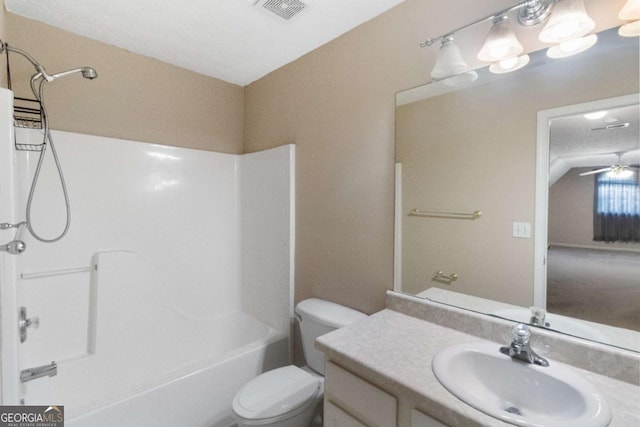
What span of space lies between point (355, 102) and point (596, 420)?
1.63 metres

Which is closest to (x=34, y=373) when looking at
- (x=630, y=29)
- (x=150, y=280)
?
(x=150, y=280)

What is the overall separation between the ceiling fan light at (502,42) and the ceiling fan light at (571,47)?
11 centimetres

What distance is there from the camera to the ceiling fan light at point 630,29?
3.01 feet

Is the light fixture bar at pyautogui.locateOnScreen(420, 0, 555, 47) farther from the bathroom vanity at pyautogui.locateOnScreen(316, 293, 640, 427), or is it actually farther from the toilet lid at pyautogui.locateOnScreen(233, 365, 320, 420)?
the toilet lid at pyautogui.locateOnScreen(233, 365, 320, 420)

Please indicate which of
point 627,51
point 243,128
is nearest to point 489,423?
point 627,51

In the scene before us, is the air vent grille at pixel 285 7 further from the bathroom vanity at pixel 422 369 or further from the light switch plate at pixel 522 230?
the bathroom vanity at pixel 422 369

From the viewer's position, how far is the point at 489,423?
2.29 ft

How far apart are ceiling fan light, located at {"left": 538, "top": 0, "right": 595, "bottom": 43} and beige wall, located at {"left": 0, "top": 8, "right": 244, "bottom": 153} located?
2232 millimetres

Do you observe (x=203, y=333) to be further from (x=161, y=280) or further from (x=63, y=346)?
→ (x=63, y=346)

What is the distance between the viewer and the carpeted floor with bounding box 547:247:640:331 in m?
0.95

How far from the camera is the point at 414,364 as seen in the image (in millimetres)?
963

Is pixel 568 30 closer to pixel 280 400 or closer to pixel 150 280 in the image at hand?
pixel 280 400

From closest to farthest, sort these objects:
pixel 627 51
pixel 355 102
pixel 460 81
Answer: pixel 627 51 → pixel 460 81 → pixel 355 102

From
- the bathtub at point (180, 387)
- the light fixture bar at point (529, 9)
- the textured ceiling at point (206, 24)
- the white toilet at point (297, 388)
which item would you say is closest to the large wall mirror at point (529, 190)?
the light fixture bar at point (529, 9)
